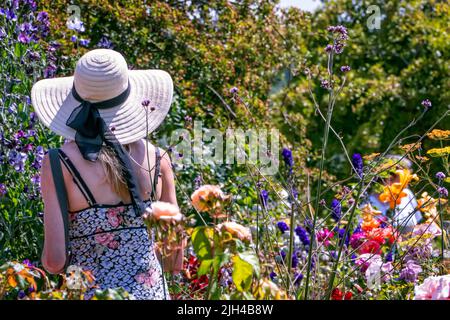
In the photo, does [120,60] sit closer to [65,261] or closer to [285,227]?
[65,261]

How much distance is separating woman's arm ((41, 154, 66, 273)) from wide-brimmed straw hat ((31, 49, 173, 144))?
21 centimetres

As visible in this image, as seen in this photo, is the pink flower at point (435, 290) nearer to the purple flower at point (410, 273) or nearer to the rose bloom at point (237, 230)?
the rose bloom at point (237, 230)

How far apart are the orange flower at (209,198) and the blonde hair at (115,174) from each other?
24.7 inches

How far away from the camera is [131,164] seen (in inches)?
102

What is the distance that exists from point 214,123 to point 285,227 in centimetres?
176

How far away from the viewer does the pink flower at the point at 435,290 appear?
67.4 inches

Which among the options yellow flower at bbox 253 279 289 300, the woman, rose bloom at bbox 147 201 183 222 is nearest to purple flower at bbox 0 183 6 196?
the woman

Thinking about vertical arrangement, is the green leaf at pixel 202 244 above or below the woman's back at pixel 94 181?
above

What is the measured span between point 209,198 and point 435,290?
0.51 m

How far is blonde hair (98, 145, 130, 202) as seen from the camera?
8.32 feet

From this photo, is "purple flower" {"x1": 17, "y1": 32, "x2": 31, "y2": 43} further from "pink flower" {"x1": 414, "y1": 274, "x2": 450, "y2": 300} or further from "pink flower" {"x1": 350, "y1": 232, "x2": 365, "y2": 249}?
"pink flower" {"x1": 414, "y1": 274, "x2": 450, "y2": 300}

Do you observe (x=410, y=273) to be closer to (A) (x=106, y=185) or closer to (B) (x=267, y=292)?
(A) (x=106, y=185)

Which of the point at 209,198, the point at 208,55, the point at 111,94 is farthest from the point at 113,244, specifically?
the point at 208,55

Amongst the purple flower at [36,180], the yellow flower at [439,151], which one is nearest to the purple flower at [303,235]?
the yellow flower at [439,151]
